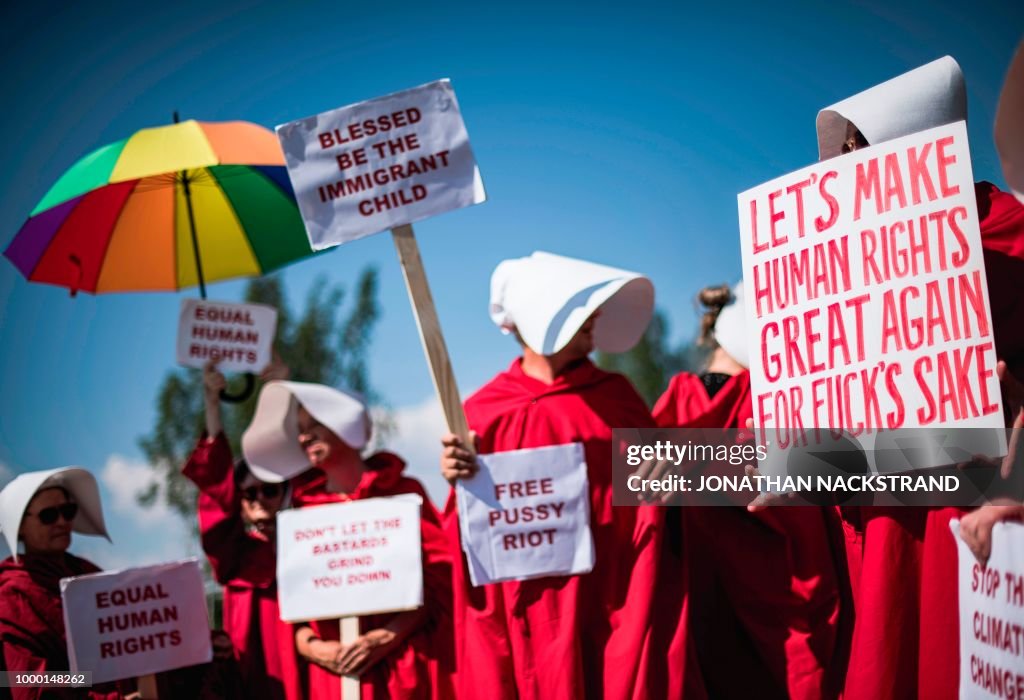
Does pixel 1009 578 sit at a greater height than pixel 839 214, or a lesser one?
lesser

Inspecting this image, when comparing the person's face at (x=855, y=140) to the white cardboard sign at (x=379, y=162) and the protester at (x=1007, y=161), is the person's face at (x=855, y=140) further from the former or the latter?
the white cardboard sign at (x=379, y=162)

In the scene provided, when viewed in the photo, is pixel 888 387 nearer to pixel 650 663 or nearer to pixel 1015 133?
pixel 1015 133

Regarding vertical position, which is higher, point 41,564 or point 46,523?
point 46,523

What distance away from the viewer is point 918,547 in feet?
10.4

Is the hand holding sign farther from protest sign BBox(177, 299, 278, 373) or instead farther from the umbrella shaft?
the umbrella shaft

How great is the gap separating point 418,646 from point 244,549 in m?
1.17

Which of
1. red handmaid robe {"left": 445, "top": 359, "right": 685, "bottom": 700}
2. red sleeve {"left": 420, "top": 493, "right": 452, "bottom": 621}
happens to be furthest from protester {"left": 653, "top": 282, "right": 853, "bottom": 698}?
red sleeve {"left": 420, "top": 493, "right": 452, "bottom": 621}

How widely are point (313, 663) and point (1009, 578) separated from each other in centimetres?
306

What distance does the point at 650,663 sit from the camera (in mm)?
3895

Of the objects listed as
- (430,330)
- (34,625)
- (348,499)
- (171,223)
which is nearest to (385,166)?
(430,330)

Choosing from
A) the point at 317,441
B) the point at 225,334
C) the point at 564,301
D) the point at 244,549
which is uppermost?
the point at 225,334

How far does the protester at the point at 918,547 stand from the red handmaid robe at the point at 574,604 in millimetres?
908

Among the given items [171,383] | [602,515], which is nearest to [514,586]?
[602,515]

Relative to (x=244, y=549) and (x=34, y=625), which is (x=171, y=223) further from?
(x=34, y=625)
